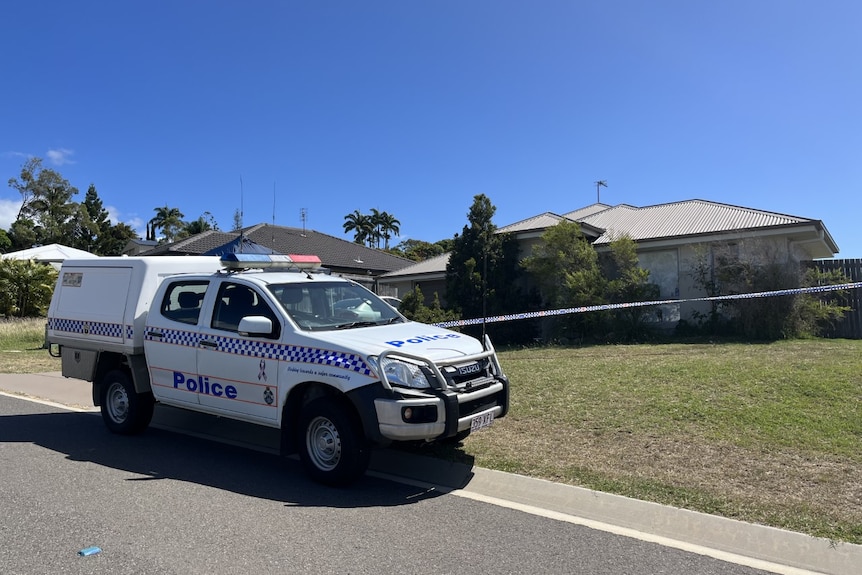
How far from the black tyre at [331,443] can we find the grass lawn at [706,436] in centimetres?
124

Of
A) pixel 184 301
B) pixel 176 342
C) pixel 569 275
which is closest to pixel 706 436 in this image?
pixel 176 342

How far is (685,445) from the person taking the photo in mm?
6133

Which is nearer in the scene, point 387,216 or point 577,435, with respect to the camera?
point 577,435

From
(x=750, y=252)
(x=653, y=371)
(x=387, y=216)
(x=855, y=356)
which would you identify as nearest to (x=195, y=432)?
(x=653, y=371)

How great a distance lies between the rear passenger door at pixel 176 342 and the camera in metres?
6.67

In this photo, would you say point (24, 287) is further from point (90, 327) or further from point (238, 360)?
point (238, 360)

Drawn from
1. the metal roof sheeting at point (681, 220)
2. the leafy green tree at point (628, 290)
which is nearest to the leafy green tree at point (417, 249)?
the metal roof sheeting at point (681, 220)

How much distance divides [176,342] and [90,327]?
5.95 ft

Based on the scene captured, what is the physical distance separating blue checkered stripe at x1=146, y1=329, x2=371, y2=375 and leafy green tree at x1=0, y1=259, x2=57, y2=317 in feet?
71.1

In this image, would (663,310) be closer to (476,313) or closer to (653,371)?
(476,313)

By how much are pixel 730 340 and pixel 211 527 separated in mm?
12518

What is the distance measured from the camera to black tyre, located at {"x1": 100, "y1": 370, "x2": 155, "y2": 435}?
24.4ft

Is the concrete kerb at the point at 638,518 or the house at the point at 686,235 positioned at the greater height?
the house at the point at 686,235

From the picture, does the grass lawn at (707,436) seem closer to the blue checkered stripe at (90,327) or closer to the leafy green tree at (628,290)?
the blue checkered stripe at (90,327)
